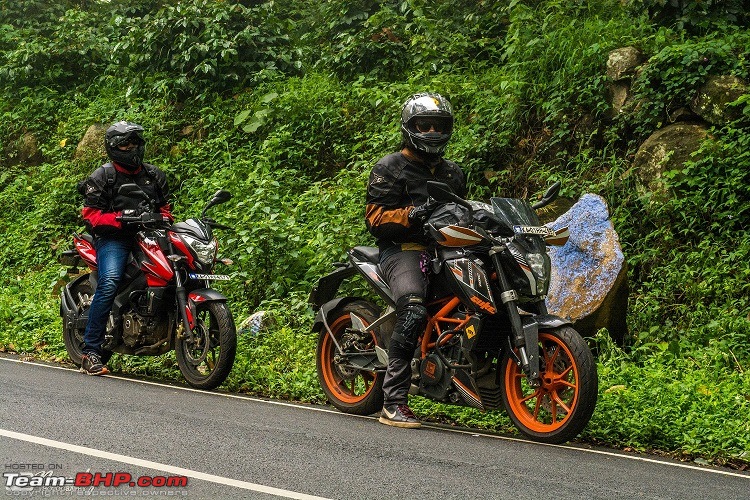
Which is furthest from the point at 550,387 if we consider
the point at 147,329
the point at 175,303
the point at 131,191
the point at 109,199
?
the point at 109,199

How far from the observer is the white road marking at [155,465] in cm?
512

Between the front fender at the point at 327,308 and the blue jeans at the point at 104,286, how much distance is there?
2426 millimetres

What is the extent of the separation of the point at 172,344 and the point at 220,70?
879cm

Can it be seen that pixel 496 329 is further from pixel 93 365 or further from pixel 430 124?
pixel 93 365

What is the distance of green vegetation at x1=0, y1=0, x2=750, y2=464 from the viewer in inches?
373

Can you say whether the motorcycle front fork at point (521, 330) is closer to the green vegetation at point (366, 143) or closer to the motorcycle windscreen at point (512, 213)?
the motorcycle windscreen at point (512, 213)

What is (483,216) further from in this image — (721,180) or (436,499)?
(721,180)

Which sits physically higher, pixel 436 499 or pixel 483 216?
pixel 483 216

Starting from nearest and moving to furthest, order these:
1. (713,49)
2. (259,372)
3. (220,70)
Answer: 1. (259,372)
2. (713,49)
3. (220,70)

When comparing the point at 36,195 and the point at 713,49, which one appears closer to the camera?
the point at 713,49

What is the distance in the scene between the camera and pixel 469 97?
46.5 feet

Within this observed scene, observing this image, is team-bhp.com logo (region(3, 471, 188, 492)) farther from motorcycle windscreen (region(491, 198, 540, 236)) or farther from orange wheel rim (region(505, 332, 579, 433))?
motorcycle windscreen (region(491, 198, 540, 236))

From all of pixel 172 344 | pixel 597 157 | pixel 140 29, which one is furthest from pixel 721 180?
pixel 140 29

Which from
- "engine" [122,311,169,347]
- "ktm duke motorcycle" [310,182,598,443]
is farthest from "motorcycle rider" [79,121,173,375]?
"ktm duke motorcycle" [310,182,598,443]
